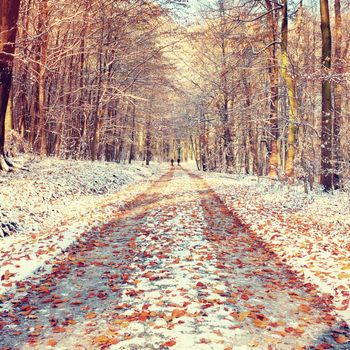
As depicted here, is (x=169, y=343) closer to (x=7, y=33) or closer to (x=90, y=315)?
(x=90, y=315)

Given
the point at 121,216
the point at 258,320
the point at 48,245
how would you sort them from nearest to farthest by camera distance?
the point at 258,320 < the point at 48,245 < the point at 121,216

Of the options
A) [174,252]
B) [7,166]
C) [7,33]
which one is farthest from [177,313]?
[7,166]

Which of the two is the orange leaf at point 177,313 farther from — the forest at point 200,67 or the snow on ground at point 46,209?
the forest at point 200,67

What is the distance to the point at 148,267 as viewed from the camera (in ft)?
21.5

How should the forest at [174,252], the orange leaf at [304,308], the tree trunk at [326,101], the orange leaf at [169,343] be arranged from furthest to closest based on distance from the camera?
1. the tree trunk at [326,101]
2. the orange leaf at [304,308]
3. the forest at [174,252]
4. the orange leaf at [169,343]

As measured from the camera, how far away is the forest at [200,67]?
1457cm

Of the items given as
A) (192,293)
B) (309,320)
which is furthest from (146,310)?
(309,320)

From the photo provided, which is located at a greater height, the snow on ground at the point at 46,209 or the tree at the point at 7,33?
the tree at the point at 7,33

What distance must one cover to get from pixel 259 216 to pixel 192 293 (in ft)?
20.5

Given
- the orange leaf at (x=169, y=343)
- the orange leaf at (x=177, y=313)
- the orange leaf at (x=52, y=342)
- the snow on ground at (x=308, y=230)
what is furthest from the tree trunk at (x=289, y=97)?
the orange leaf at (x=52, y=342)

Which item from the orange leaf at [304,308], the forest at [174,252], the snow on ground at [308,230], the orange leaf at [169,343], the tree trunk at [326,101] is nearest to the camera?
the orange leaf at [169,343]

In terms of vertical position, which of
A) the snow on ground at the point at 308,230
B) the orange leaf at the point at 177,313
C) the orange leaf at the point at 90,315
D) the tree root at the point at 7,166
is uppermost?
the tree root at the point at 7,166

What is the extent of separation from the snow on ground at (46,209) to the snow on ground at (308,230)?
4.56 metres

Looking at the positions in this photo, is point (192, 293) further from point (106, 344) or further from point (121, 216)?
point (121, 216)
